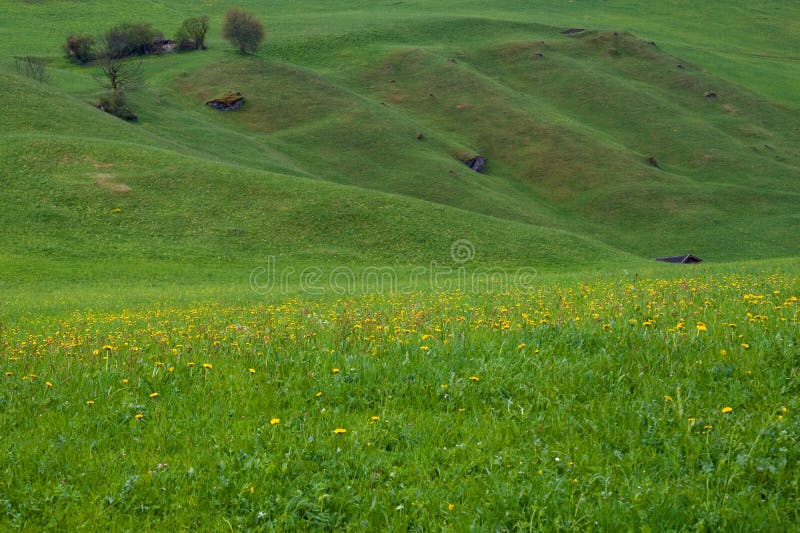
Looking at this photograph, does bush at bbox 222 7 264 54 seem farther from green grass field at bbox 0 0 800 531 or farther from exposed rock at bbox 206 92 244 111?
exposed rock at bbox 206 92 244 111

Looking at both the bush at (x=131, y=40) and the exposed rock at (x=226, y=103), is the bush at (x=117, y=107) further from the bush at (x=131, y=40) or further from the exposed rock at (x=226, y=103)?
the bush at (x=131, y=40)

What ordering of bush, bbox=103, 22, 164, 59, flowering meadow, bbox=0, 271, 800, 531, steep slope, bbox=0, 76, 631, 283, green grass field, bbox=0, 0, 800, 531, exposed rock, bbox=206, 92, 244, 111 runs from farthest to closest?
1. bush, bbox=103, 22, 164, 59
2. exposed rock, bbox=206, 92, 244, 111
3. steep slope, bbox=0, 76, 631, 283
4. green grass field, bbox=0, 0, 800, 531
5. flowering meadow, bbox=0, 271, 800, 531

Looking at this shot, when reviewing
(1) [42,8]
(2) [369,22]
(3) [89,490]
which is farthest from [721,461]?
(1) [42,8]

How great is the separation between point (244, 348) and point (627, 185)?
269 feet

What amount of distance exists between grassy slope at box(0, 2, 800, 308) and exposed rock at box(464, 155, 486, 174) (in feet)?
8.60

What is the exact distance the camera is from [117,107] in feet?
255

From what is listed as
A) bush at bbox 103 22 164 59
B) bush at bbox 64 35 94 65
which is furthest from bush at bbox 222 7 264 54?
bush at bbox 64 35 94 65

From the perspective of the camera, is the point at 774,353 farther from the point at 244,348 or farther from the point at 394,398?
the point at 244,348

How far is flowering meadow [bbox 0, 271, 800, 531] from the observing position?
15.9 feet

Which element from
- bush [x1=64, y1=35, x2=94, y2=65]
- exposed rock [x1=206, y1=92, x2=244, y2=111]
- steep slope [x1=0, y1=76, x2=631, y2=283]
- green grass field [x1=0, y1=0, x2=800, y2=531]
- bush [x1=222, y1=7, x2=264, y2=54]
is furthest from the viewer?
bush [x1=222, y1=7, x2=264, y2=54]

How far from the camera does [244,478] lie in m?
5.27

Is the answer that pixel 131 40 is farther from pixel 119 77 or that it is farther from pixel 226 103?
pixel 226 103

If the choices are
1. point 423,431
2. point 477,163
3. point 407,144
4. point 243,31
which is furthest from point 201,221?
point 243,31

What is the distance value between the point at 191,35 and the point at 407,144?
202 ft
